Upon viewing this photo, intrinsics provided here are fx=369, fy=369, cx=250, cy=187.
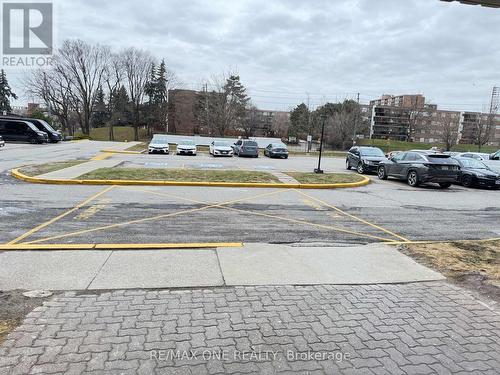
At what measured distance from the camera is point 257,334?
11.2ft

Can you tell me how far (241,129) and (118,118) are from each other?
26122 mm

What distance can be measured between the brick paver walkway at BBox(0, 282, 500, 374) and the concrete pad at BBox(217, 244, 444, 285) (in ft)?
1.21

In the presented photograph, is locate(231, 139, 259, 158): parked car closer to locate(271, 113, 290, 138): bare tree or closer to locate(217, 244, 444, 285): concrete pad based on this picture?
locate(217, 244, 444, 285): concrete pad

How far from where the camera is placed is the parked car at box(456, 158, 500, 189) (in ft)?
53.9

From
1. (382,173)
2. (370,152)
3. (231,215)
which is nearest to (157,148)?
(370,152)

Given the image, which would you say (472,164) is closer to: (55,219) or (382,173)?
(382,173)

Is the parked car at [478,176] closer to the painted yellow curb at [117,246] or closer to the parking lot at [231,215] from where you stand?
the parking lot at [231,215]

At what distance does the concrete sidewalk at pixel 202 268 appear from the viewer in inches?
177

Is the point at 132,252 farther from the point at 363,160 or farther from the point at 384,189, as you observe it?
the point at 363,160

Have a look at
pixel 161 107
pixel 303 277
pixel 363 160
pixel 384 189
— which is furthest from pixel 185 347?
pixel 161 107

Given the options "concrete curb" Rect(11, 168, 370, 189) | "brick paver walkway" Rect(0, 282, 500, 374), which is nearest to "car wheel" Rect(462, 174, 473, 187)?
"concrete curb" Rect(11, 168, 370, 189)

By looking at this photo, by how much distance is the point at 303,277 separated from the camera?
487cm

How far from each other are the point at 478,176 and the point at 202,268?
626 inches

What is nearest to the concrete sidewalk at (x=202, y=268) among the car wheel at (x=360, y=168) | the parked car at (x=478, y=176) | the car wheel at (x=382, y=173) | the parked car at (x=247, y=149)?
the parked car at (x=478, y=176)
